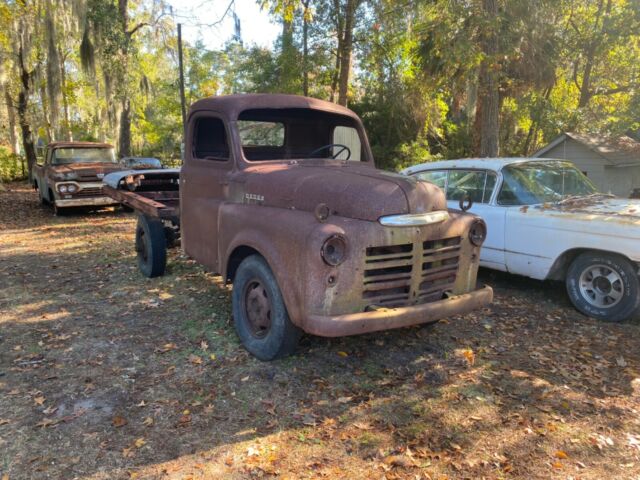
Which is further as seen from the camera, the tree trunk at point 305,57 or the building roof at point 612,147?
the building roof at point 612,147

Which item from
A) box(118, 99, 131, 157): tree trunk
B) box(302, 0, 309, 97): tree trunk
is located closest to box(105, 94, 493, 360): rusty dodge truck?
box(302, 0, 309, 97): tree trunk

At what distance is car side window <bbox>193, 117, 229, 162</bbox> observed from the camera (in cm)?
496

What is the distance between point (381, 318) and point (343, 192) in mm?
1011

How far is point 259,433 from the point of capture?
10.3ft

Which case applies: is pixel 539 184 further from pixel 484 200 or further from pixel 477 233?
pixel 477 233

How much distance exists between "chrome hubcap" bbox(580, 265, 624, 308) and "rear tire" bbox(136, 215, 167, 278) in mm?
5232

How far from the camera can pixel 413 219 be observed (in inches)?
141

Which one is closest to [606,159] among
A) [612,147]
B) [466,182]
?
[612,147]

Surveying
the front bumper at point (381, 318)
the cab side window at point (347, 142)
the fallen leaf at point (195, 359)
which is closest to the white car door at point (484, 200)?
the cab side window at point (347, 142)

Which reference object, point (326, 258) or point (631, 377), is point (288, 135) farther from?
point (631, 377)

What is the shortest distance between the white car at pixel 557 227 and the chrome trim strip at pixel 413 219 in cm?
86

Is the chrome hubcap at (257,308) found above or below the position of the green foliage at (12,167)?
below

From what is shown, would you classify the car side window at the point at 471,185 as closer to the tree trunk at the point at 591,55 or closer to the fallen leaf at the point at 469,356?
the fallen leaf at the point at 469,356

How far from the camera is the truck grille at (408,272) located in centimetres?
346
